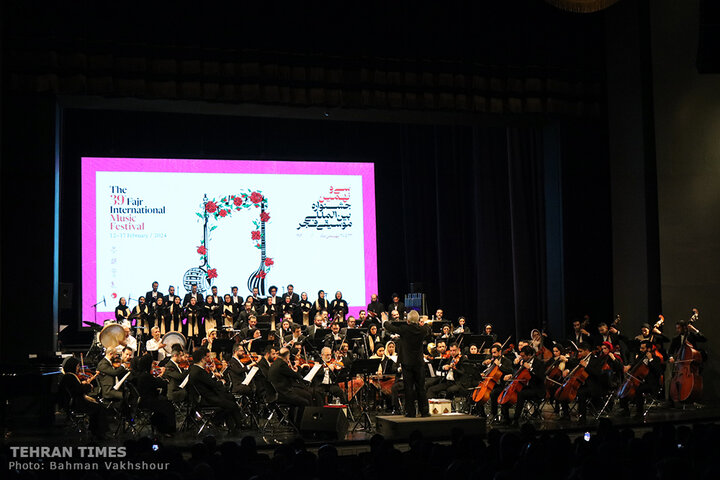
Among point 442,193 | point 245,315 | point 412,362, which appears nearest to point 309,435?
point 412,362

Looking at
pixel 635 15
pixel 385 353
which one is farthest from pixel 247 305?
pixel 635 15

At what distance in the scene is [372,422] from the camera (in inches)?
486

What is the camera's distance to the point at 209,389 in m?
11.1

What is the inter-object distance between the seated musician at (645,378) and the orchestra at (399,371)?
2 centimetres

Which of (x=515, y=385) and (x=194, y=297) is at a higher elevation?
(x=194, y=297)

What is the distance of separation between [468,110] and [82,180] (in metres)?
8.59

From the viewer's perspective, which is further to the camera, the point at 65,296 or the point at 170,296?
the point at 170,296

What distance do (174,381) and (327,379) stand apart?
7.66 ft

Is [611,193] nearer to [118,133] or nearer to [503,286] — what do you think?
[503,286]

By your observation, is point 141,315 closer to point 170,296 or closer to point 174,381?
point 170,296

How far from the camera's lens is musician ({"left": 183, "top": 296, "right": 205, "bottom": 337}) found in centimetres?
1628

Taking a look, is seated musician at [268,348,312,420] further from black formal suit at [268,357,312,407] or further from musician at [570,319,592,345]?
musician at [570,319,592,345]

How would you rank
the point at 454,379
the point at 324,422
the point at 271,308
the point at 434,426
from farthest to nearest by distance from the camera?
the point at 271,308 < the point at 454,379 < the point at 324,422 < the point at 434,426

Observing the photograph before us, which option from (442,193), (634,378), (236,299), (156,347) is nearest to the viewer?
(634,378)
